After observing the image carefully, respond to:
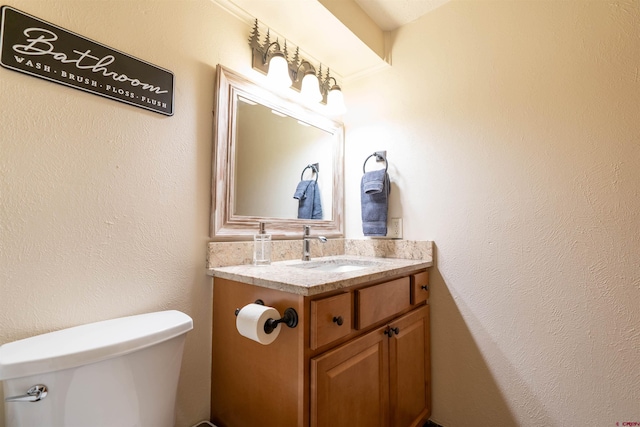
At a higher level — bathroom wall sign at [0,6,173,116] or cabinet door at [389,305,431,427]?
bathroom wall sign at [0,6,173,116]

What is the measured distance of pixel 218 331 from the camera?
1113mm

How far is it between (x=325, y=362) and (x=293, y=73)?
1345mm

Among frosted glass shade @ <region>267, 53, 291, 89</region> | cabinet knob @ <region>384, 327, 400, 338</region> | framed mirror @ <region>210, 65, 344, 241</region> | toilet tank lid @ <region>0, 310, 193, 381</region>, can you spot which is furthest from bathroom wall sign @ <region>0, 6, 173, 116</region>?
cabinet knob @ <region>384, 327, 400, 338</region>

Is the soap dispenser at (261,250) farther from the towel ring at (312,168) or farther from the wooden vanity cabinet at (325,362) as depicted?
the towel ring at (312,168)

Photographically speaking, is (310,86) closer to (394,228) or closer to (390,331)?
(394,228)

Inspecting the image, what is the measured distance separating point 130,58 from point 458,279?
1.59m

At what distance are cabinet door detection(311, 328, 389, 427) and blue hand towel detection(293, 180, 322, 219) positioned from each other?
0.74m

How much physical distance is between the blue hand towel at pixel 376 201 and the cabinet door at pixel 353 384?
24.1 inches

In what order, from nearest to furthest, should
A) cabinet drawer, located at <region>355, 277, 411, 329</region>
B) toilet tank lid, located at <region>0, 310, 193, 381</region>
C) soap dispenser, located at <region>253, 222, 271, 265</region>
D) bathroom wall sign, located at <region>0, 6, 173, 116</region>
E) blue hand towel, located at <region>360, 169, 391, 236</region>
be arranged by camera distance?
toilet tank lid, located at <region>0, 310, 193, 381</region> < bathroom wall sign, located at <region>0, 6, 173, 116</region> < cabinet drawer, located at <region>355, 277, 411, 329</region> < soap dispenser, located at <region>253, 222, 271, 265</region> < blue hand towel, located at <region>360, 169, 391, 236</region>

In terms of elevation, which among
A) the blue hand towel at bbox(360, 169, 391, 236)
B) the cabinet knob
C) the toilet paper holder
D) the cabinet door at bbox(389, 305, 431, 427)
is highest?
the blue hand towel at bbox(360, 169, 391, 236)

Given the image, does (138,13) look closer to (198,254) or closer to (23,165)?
(23,165)

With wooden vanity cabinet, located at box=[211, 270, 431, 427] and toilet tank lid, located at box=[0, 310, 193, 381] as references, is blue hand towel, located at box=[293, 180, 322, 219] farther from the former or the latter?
toilet tank lid, located at box=[0, 310, 193, 381]

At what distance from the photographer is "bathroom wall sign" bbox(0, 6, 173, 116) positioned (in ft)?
2.51

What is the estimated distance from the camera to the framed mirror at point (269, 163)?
120cm
